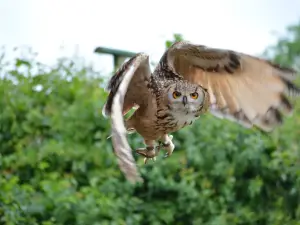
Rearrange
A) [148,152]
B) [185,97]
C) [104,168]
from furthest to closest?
[104,168] < [148,152] < [185,97]

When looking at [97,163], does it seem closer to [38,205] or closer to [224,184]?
[38,205]

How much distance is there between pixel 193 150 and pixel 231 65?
6.50ft

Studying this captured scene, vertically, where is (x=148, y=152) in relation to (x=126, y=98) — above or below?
below

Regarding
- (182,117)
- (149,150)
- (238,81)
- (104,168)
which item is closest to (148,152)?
(149,150)

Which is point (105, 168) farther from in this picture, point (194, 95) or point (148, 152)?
point (194, 95)

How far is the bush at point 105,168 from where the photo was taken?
3.97 m

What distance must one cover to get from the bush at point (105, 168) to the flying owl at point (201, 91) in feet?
4.82

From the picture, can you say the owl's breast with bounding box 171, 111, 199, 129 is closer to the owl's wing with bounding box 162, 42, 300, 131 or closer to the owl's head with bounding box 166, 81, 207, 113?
the owl's head with bounding box 166, 81, 207, 113

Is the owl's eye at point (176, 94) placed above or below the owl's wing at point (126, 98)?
below

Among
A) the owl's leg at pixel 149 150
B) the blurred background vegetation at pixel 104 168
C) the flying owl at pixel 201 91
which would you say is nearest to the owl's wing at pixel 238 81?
the flying owl at pixel 201 91

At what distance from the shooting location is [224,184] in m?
4.55

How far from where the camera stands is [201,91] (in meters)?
2.43

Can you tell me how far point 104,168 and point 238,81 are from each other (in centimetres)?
180

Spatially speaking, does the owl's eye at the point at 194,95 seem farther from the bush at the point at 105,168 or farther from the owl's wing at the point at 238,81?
the bush at the point at 105,168
